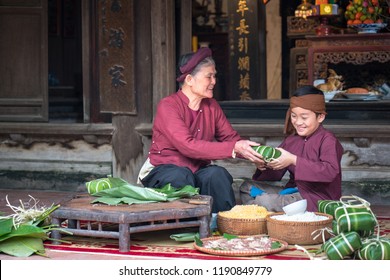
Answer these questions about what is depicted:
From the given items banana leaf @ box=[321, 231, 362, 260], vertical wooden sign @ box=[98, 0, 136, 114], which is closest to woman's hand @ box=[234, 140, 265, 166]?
banana leaf @ box=[321, 231, 362, 260]

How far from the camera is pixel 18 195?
8.02 metres

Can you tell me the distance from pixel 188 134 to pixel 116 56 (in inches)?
83.8

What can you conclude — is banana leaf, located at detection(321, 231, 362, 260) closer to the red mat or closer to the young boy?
the red mat

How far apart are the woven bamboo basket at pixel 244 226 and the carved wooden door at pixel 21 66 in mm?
3189

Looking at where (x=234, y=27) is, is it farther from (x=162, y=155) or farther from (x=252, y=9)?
(x=162, y=155)

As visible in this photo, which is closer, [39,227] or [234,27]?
[39,227]

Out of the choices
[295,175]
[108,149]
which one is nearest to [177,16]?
[108,149]

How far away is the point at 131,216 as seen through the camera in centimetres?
519

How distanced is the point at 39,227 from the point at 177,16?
3049 millimetres

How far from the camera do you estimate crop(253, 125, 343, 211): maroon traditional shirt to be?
5621mm

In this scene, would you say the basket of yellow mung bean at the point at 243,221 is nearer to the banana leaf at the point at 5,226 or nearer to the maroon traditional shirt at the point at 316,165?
the maroon traditional shirt at the point at 316,165

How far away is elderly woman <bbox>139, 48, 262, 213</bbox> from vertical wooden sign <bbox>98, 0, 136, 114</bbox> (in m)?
1.68

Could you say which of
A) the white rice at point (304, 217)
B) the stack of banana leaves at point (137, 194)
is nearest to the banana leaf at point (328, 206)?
the white rice at point (304, 217)

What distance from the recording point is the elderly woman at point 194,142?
585 centimetres
